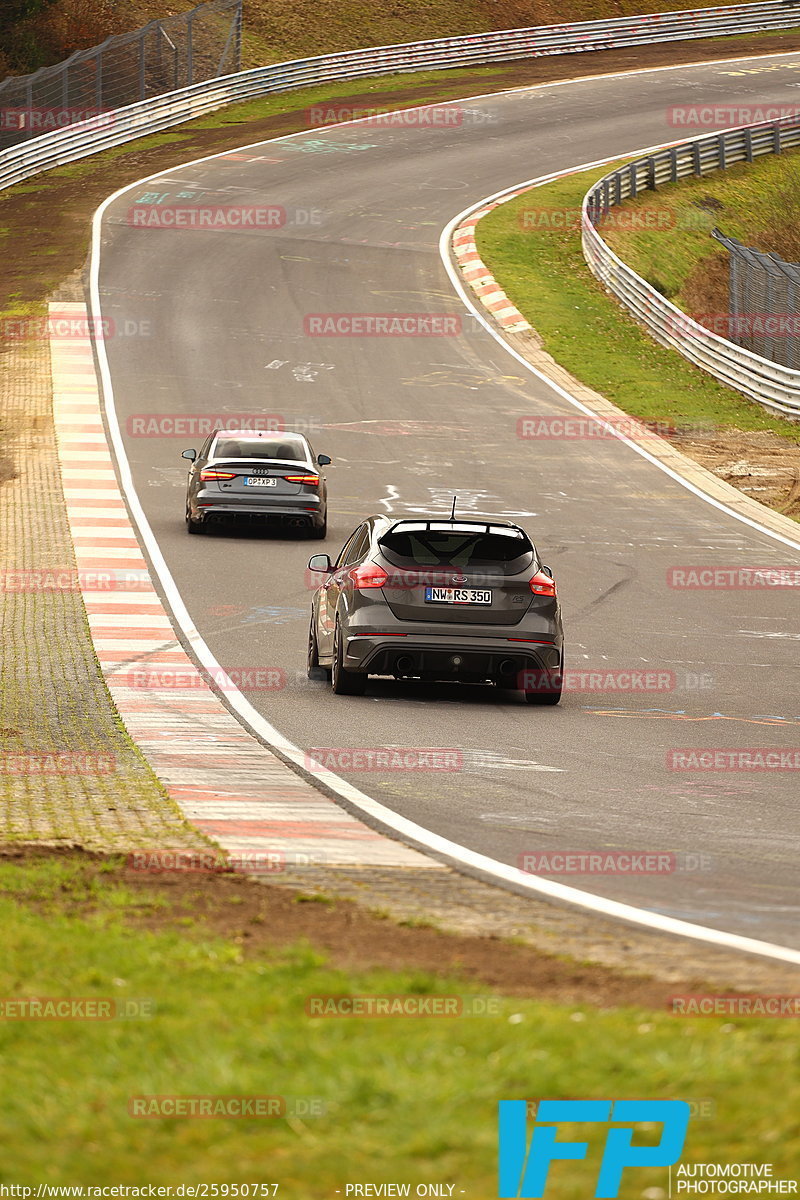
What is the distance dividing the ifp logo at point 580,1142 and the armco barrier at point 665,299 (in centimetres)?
2997

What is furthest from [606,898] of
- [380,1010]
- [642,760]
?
[642,760]

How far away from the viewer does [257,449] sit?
77.3 ft

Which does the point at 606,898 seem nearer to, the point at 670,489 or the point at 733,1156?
the point at 733,1156

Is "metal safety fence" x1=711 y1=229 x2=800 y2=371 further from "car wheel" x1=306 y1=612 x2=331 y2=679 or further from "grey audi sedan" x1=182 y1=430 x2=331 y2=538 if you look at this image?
"car wheel" x1=306 y1=612 x2=331 y2=679

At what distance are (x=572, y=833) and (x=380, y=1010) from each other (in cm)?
378

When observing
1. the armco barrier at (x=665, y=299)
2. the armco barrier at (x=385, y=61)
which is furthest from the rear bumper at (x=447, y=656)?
the armco barrier at (x=385, y=61)

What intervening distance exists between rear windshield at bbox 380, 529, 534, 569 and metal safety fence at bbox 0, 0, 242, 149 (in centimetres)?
4331

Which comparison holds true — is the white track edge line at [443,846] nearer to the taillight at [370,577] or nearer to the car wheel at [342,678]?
the car wheel at [342,678]

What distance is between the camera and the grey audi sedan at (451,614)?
13.7 meters

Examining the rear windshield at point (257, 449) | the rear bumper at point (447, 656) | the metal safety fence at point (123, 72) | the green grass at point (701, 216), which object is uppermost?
the metal safety fence at point (123, 72)

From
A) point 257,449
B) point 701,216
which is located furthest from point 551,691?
point 701,216

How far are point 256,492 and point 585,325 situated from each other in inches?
771

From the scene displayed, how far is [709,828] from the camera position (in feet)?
30.4

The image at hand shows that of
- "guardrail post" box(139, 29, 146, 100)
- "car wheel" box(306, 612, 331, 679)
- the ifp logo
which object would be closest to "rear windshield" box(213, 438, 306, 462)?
"car wheel" box(306, 612, 331, 679)
